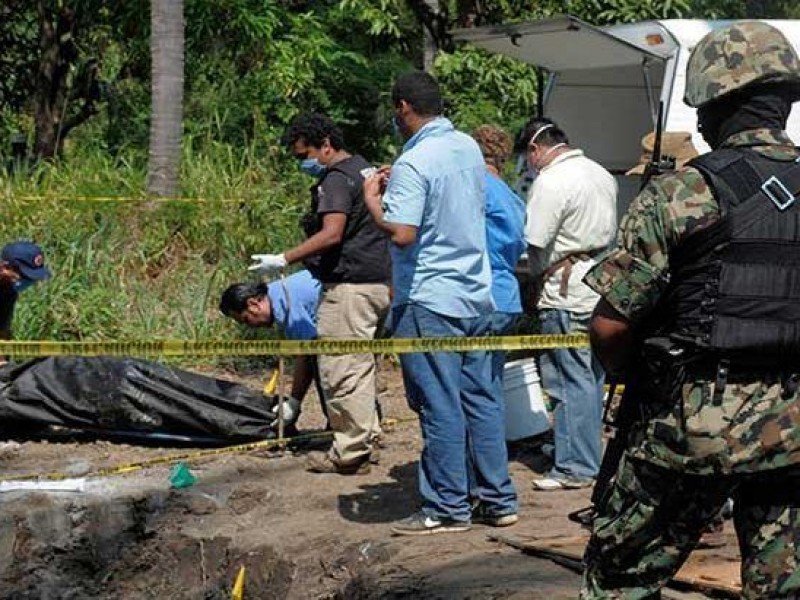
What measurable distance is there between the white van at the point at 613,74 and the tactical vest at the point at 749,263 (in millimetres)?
5281

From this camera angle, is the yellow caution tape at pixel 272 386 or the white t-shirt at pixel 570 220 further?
the yellow caution tape at pixel 272 386

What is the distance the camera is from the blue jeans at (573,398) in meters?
7.07

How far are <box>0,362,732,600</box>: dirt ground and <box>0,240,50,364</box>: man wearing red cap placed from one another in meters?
0.76

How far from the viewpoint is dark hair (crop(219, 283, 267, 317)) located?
7.48 m

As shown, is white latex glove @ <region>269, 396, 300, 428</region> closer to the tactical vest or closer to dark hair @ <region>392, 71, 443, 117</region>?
dark hair @ <region>392, 71, 443, 117</region>

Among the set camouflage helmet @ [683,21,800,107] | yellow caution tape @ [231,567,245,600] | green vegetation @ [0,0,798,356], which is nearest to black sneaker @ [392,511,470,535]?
yellow caution tape @ [231,567,245,600]

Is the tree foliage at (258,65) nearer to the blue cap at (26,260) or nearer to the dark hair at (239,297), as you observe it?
the blue cap at (26,260)

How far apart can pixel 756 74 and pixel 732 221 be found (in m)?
0.40

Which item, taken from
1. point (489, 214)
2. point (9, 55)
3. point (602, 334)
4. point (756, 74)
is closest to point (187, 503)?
point (489, 214)

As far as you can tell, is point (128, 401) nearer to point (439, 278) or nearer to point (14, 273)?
point (14, 273)

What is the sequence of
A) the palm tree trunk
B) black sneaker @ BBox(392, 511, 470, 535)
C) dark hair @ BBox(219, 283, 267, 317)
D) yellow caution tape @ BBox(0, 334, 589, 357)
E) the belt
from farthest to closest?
1. the palm tree trunk
2. dark hair @ BBox(219, 283, 267, 317)
3. the belt
4. yellow caution tape @ BBox(0, 334, 589, 357)
5. black sneaker @ BBox(392, 511, 470, 535)

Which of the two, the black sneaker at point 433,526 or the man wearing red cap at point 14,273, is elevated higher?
the man wearing red cap at point 14,273

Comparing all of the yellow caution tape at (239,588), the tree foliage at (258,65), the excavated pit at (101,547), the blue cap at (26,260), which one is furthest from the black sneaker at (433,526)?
the tree foliage at (258,65)

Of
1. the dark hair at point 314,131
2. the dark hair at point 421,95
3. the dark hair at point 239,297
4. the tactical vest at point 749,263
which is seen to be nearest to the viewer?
the tactical vest at point 749,263
